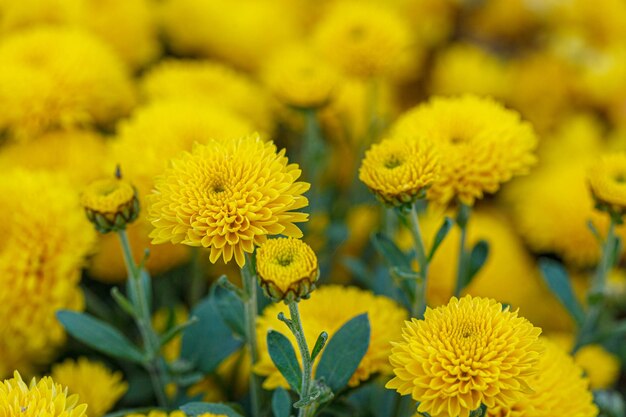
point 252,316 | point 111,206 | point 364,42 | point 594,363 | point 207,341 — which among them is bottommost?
point 594,363

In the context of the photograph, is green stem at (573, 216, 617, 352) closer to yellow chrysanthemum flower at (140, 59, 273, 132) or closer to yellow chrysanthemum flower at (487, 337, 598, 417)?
yellow chrysanthemum flower at (487, 337, 598, 417)

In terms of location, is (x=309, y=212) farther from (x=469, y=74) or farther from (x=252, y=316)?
(x=469, y=74)

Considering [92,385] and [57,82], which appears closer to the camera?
[92,385]

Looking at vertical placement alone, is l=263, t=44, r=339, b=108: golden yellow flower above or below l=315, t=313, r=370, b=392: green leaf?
above

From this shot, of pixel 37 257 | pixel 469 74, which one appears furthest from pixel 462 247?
pixel 469 74

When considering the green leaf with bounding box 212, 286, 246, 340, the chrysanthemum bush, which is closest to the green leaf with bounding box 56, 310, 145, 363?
the chrysanthemum bush

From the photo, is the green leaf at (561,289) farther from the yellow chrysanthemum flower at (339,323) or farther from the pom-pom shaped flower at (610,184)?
the yellow chrysanthemum flower at (339,323)
